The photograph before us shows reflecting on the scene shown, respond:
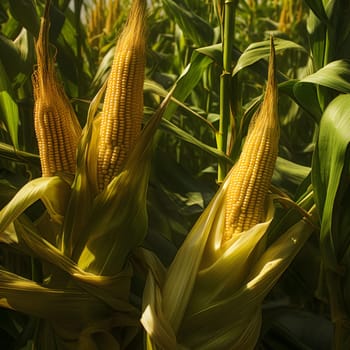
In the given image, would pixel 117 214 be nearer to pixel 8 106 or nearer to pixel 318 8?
pixel 8 106

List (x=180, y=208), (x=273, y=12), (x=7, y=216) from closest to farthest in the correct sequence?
(x=7, y=216), (x=180, y=208), (x=273, y=12)

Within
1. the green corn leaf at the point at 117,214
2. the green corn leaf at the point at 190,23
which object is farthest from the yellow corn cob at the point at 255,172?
the green corn leaf at the point at 190,23

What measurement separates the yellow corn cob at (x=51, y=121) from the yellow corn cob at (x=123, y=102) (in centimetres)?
5

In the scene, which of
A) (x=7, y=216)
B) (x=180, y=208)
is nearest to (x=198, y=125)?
(x=180, y=208)

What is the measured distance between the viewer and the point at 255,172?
93cm

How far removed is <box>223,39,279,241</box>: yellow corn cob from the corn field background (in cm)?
5

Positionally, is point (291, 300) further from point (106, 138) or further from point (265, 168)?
point (106, 138)

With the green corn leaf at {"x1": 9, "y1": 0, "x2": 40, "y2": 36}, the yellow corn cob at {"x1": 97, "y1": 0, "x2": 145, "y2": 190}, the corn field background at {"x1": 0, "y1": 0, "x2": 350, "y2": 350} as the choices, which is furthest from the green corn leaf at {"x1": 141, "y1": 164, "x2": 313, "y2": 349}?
the green corn leaf at {"x1": 9, "y1": 0, "x2": 40, "y2": 36}

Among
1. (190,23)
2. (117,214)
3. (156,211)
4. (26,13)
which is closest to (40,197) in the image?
(117,214)

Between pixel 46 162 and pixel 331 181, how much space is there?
44 cm

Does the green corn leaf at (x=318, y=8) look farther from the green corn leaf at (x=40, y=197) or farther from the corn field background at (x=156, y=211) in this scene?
the green corn leaf at (x=40, y=197)

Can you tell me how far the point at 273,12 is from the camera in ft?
11.1

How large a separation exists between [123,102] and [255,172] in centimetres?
22

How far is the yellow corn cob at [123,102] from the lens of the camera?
90cm
